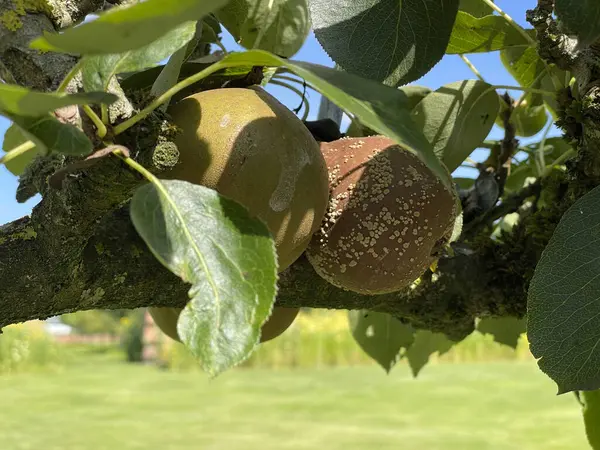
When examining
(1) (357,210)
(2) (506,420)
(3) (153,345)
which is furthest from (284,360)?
(1) (357,210)

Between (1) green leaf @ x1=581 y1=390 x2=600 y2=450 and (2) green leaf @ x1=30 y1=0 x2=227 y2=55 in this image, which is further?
(1) green leaf @ x1=581 y1=390 x2=600 y2=450

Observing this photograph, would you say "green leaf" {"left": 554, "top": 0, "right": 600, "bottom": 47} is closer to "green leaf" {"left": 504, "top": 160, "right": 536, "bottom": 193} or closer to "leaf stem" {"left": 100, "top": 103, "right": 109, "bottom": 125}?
"leaf stem" {"left": 100, "top": 103, "right": 109, "bottom": 125}

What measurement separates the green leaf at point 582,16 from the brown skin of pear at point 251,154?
0.54ft

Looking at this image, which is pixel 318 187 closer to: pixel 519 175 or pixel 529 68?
pixel 529 68

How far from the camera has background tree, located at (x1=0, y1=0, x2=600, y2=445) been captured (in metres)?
0.29

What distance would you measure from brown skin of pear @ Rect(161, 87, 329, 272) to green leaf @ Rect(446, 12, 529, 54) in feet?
0.83

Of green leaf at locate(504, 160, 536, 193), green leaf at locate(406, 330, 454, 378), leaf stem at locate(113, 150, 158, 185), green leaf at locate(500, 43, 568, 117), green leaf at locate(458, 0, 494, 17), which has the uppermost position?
green leaf at locate(458, 0, 494, 17)

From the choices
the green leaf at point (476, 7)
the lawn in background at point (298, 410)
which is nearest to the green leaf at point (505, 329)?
the green leaf at point (476, 7)

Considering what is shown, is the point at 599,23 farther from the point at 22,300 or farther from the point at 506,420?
the point at 506,420

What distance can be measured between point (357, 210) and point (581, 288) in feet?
0.53

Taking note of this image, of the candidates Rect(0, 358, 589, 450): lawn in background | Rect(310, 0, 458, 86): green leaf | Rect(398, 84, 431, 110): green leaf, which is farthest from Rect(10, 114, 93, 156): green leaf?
Rect(0, 358, 589, 450): lawn in background

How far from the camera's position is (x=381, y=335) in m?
0.93

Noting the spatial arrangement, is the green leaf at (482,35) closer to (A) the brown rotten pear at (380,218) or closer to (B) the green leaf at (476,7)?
(B) the green leaf at (476,7)

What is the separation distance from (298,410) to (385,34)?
205 inches
